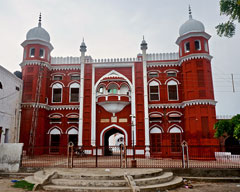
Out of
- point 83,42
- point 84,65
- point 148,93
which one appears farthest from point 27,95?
point 148,93

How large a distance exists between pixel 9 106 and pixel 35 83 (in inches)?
132

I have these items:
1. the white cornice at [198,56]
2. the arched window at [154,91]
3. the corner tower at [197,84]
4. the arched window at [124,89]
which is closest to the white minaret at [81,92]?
the arched window at [124,89]

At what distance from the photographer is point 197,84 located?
18266 millimetres


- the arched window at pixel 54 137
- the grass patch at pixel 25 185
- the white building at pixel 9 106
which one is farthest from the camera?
the arched window at pixel 54 137

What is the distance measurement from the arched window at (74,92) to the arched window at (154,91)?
289 inches

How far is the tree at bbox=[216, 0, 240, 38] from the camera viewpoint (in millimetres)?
6432

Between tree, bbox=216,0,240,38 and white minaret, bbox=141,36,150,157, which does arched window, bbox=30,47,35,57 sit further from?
tree, bbox=216,0,240,38

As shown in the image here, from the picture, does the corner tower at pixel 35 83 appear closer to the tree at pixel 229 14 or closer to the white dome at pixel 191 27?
the white dome at pixel 191 27

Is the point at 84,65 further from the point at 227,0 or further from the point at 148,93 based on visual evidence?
the point at 227,0

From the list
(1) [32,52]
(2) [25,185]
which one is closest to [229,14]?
(2) [25,185]

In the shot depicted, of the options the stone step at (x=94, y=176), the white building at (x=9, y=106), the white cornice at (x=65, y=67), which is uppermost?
the white cornice at (x=65, y=67)

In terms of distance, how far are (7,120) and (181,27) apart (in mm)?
17862

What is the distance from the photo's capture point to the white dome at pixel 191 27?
19.6 meters

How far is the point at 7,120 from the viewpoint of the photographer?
1681 cm
